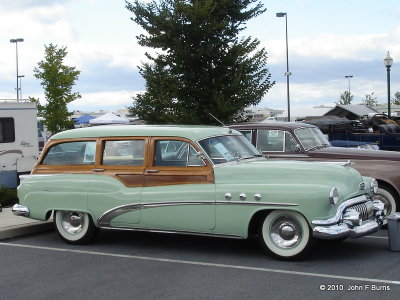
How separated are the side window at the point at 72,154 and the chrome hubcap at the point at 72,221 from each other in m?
0.73

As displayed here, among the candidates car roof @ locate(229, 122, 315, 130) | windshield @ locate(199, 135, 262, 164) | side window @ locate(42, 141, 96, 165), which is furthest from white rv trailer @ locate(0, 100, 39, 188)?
windshield @ locate(199, 135, 262, 164)

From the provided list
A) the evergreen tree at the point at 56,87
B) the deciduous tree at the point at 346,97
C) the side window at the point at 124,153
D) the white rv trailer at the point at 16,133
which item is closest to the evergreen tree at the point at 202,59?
the white rv trailer at the point at 16,133

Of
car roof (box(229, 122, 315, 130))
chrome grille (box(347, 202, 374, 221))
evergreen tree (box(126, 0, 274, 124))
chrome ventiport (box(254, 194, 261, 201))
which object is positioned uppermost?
evergreen tree (box(126, 0, 274, 124))

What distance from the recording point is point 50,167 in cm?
821

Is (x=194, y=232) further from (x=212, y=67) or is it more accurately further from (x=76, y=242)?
(x=212, y=67)

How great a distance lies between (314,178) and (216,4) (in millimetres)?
9997

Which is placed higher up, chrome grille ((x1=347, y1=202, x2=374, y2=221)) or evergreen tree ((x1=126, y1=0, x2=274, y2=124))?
evergreen tree ((x1=126, y1=0, x2=274, y2=124))

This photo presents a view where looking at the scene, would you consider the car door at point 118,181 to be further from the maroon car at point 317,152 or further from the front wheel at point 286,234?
the maroon car at point 317,152

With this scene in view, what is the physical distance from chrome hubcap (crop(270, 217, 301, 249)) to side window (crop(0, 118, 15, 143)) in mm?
11950

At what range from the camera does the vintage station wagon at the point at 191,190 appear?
6.57 m

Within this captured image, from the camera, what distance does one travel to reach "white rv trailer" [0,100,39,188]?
54.5 feet

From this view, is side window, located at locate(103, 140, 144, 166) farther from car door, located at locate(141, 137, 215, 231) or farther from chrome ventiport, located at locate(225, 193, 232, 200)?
chrome ventiport, located at locate(225, 193, 232, 200)

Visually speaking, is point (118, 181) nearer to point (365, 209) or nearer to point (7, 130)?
point (365, 209)

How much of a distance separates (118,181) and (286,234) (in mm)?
2386
